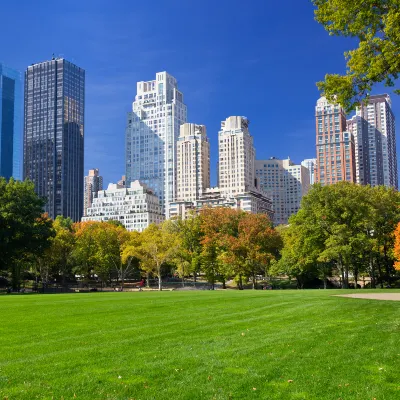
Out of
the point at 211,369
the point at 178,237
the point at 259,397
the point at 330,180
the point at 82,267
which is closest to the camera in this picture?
the point at 259,397

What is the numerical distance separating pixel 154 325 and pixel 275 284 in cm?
6562

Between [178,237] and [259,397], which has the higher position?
[178,237]

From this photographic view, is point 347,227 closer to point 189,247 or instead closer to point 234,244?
point 234,244

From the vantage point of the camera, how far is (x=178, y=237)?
248 feet

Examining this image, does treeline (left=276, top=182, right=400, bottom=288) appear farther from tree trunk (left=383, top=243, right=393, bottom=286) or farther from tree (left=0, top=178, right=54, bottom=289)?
tree (left=0, top=178, right=54, bottom=289)

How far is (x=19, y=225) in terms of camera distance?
2270 inches

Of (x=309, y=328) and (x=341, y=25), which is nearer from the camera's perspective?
(x=309, y=328)

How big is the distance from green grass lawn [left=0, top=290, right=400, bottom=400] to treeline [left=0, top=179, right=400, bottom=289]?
42483 millimetres

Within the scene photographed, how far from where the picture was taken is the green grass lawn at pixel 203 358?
823 centimetres

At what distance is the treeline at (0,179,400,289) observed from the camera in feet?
189

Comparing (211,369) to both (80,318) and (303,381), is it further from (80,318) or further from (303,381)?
(80,318)

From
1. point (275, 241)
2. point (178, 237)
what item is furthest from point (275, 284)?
point (178, 237)

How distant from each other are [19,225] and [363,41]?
50.5 m

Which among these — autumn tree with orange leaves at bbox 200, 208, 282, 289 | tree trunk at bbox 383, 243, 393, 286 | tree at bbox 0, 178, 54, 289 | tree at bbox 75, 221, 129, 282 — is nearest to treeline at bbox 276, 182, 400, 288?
tree trunk at bbox 383, 243, 393, 286
